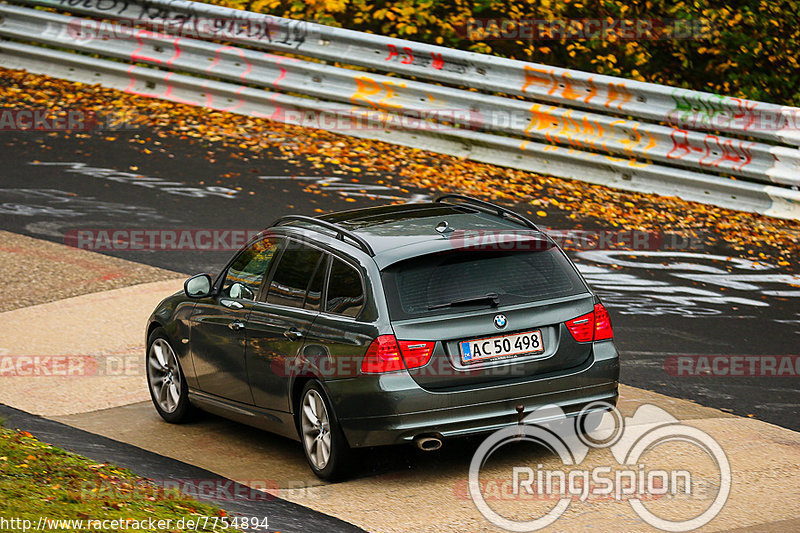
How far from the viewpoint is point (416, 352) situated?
695cm

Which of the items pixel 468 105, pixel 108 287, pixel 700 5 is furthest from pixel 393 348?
pixel 700 5

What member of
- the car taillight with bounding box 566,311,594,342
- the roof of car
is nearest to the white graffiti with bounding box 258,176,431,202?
the roof of car

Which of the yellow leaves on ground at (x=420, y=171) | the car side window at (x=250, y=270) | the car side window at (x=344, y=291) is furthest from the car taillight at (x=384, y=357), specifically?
the yellow leaves on ground at (x=420, y=171)

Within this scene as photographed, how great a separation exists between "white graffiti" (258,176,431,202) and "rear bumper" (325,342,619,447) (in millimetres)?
6586

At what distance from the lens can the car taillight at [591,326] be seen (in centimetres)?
735

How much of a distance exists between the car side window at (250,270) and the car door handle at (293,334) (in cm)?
63

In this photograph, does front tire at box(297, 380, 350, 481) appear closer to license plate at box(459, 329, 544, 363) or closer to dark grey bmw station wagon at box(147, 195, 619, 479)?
dark grey bmw station wagon at box(147, 195, 619, 479)

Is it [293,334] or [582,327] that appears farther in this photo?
[293,334]

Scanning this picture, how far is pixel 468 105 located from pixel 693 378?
22.8 ft

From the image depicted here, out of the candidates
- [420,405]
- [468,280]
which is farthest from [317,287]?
[420,405]

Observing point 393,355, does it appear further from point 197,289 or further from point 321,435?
point 197,289

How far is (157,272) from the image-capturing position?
11984 mm

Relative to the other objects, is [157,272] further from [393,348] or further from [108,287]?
[393,348]

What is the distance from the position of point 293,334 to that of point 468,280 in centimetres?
116
